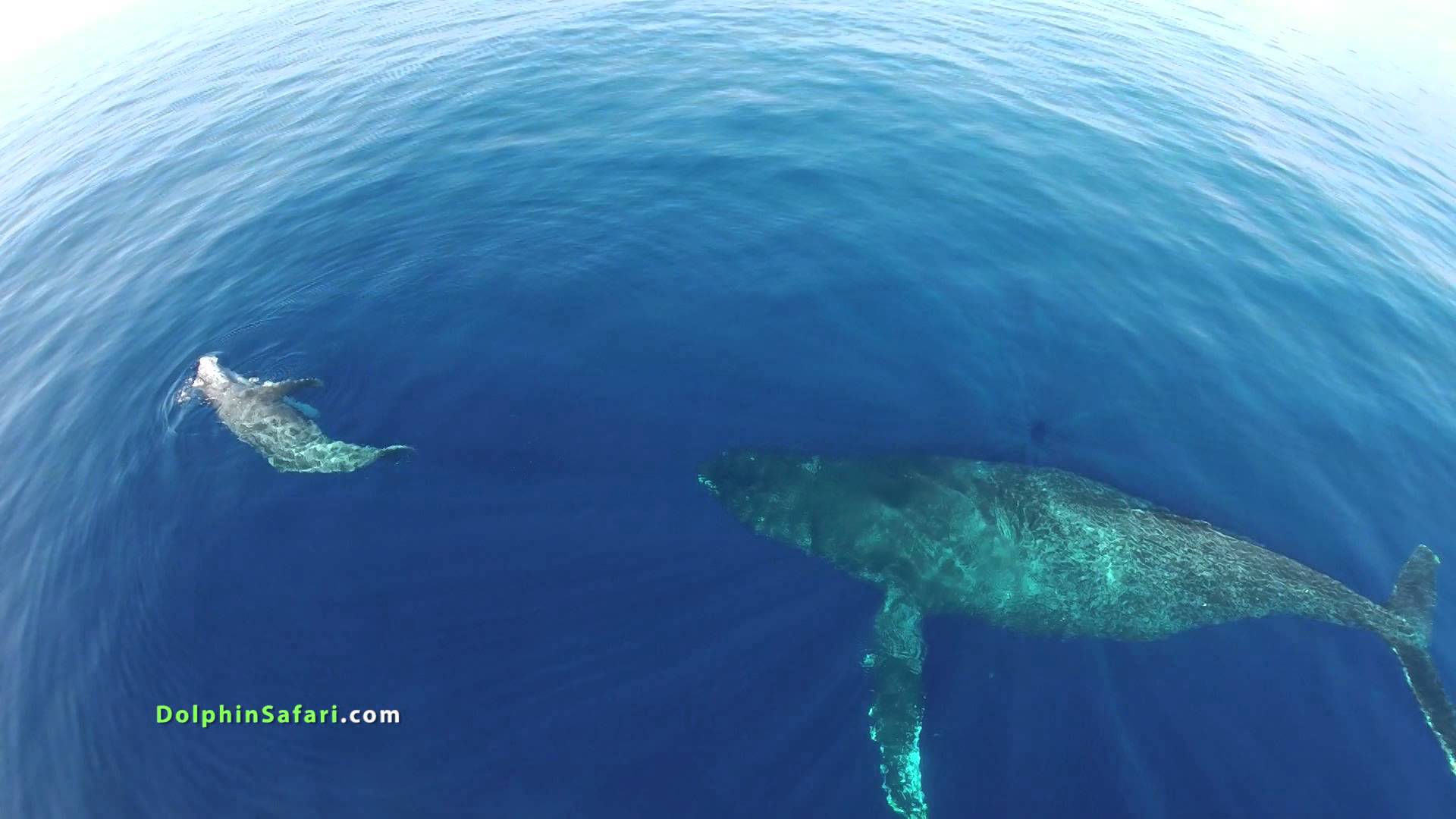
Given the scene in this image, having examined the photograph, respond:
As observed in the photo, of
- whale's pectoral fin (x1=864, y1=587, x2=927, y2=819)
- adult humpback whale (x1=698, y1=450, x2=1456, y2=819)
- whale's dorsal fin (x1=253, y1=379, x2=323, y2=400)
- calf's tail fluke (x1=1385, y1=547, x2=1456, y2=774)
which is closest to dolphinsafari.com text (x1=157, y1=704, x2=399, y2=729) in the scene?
adult humpback whale (x1=698, y1=450, x2=1456, y2=819)

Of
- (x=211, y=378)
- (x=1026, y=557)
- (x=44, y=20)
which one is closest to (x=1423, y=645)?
(x=1026, y=557)

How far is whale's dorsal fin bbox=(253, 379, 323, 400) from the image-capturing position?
31.0 m

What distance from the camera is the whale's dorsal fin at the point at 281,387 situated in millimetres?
31000

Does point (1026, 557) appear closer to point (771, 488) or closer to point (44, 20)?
point (771, 488)

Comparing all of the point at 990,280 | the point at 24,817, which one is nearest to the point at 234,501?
the point at 24,817

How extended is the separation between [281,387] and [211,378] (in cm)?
410

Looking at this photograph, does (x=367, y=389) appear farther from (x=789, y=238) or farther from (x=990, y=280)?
(x=990, y=280)

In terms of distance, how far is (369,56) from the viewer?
64.3 meters

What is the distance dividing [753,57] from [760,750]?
60.1m

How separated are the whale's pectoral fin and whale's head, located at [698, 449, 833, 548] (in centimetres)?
442

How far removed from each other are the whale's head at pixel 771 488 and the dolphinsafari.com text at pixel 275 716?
45.2 ft

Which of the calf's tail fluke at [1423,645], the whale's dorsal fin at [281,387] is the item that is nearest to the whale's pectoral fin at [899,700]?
the calf's tail fluke at [1423,645]

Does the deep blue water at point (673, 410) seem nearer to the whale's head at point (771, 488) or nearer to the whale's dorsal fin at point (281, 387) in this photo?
the whale's head at point (771, 488)

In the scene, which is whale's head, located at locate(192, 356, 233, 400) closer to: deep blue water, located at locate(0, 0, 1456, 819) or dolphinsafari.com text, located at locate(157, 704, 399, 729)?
deep blue water, located at locate(0, 0, 1456, 819)
